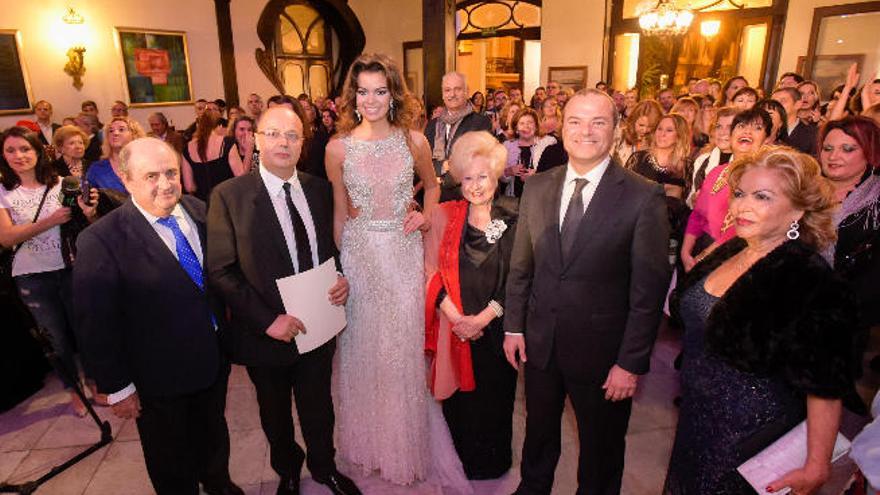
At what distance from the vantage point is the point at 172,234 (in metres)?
1.99

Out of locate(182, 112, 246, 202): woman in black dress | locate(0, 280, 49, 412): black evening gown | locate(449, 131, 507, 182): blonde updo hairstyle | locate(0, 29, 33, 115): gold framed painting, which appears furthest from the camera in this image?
locate(0, 29, 33, 115): gold framed painting

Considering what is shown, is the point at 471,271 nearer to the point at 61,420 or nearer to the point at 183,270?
the point at 183,270

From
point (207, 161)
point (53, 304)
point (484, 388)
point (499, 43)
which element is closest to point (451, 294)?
point (484, 388)

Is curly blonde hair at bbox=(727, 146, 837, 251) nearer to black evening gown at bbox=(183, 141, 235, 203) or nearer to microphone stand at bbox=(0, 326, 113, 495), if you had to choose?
microphone stand at bbox=(0, 326, 113, 495)

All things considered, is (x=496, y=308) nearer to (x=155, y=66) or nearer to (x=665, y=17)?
(x=665, y=17)

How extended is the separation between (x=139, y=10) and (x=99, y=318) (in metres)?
10.0

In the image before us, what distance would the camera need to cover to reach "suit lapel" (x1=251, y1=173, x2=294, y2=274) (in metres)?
2.07

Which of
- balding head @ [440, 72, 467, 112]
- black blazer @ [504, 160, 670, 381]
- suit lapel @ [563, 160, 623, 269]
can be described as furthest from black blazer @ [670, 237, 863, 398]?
balding head @ [440, 72, 467, 112]

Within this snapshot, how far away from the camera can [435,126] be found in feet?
15.3

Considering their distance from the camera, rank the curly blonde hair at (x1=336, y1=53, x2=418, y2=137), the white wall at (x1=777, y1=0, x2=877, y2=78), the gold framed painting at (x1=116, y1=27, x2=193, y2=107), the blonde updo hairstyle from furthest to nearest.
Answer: the gold framed painting at (x1=116, y1=27, x2=193, y2=107) → the white wall at (x1=777, y1=0, x2=877, y2=78) → the curly blonde hair at (x1=336, y1=53, x2=418, y2=137) → the blonde updo hairstyle

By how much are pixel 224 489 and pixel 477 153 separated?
209 cm

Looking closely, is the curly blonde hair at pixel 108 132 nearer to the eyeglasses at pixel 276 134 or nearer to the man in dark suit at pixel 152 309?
the man in dark suit at pixel 152 309

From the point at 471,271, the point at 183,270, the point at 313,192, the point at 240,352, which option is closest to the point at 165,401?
the point at 240,352

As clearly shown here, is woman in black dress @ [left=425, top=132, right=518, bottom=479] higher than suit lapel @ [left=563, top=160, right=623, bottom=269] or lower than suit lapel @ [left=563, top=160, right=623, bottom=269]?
lower
